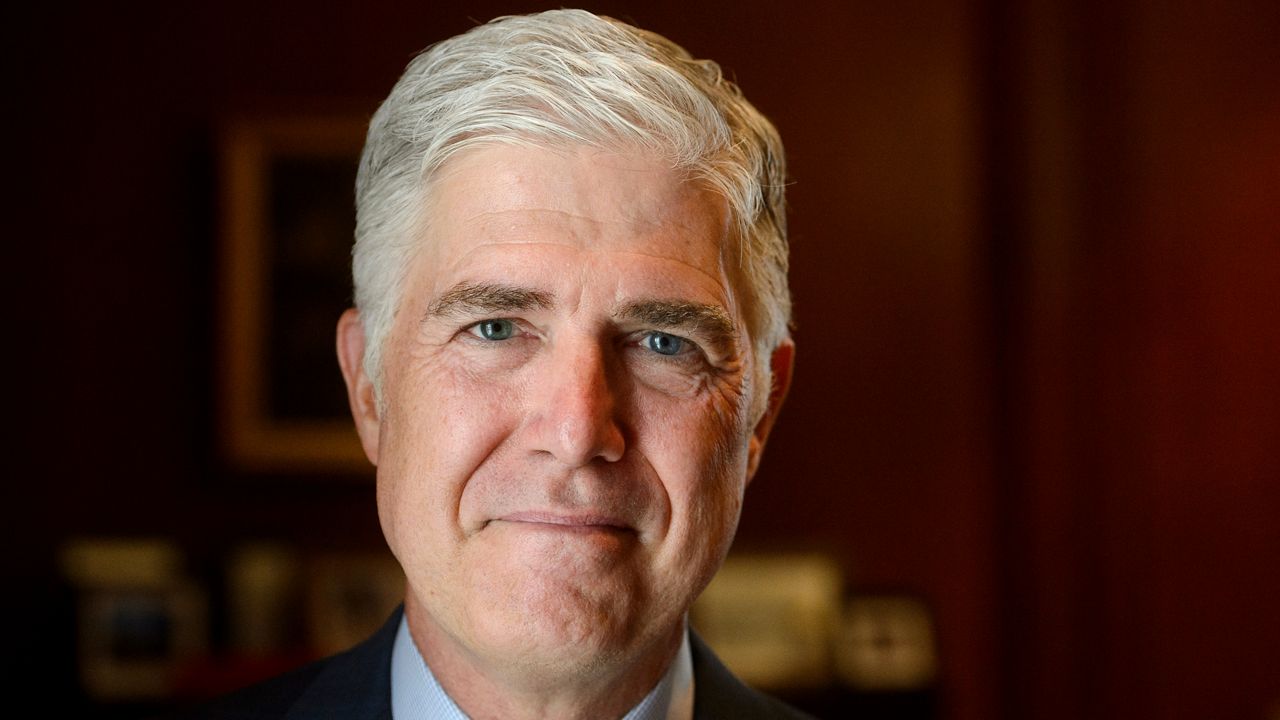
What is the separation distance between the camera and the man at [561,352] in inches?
45.5

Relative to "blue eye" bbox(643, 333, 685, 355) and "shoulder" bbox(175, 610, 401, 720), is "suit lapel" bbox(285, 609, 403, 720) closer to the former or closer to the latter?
"shoulder" bbox(175, 610, 401, 720)

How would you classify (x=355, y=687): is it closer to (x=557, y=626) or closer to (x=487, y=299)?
(x=557, y=626)

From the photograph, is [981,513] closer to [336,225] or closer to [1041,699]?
[1041,699]

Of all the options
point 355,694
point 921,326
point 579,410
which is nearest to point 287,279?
point 921,326

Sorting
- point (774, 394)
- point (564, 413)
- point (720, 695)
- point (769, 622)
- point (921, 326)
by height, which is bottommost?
point (769, 622)

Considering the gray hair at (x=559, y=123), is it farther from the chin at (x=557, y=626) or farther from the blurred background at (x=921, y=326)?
the blurred background at (x=921, y=326)

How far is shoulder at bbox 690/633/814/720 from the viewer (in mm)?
1404

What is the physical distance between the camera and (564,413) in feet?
3.72

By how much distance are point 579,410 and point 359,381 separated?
1.23ft

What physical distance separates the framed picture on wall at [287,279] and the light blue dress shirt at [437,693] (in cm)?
245

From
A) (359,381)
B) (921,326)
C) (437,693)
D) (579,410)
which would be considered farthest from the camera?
(921,326)

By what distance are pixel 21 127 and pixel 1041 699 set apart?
3.38 metres

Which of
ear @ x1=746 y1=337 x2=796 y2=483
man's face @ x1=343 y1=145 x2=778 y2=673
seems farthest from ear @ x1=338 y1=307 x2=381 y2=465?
ear @ x1=746 y1=337 x2=796 y2=483

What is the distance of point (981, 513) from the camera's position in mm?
4098
